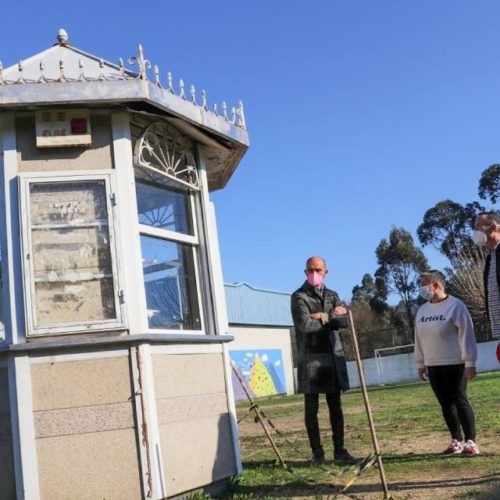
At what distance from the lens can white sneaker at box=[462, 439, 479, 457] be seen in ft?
20.5

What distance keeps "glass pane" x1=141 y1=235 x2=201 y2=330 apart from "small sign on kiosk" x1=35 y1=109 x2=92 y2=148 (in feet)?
3.24

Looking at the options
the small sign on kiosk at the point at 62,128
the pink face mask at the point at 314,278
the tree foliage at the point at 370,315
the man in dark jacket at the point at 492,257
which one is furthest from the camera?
the tree foliage at the point at 370,315

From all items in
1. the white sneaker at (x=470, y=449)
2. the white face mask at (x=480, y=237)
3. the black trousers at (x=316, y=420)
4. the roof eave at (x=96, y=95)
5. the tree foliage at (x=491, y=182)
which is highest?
the tree foliage at (x=491, y=182)

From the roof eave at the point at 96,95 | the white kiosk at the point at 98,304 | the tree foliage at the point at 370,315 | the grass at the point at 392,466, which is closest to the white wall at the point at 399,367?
the tree foliage at the point at 370,315

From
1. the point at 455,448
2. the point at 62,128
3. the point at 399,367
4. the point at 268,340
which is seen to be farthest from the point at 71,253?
the point at 268,340

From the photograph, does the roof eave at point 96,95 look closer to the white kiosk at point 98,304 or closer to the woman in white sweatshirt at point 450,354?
the white kiosk at point 98,304

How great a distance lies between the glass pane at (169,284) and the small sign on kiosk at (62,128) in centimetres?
99

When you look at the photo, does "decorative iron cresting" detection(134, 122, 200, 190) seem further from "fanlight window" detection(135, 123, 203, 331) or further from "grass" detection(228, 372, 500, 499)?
"grass" detection(228, 372, 500, 499)

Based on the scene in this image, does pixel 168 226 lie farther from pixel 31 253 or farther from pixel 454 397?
pixel 454 397

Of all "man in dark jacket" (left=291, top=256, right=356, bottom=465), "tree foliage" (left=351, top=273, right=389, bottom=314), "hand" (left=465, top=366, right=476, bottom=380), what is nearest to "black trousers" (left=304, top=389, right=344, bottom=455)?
"man in dark jacket" (left=291, top=256, right=356, bottom=465)

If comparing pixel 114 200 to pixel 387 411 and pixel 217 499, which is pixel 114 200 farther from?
pixel 387 411

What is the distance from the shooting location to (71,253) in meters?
5.49

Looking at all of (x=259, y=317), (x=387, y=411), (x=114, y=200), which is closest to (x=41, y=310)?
(x=114, y=200)

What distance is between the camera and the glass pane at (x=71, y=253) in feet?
17.6
